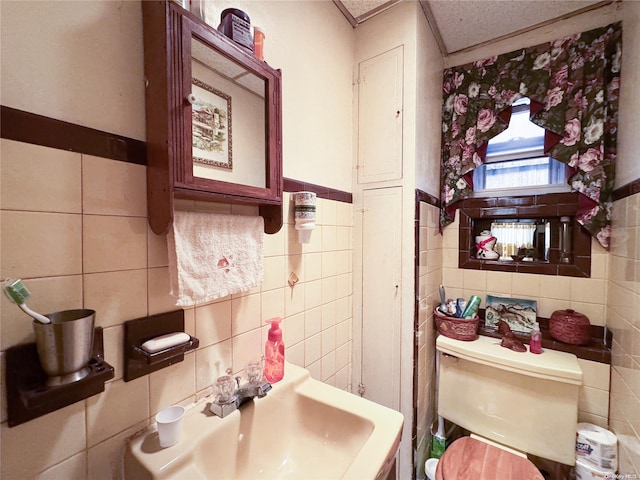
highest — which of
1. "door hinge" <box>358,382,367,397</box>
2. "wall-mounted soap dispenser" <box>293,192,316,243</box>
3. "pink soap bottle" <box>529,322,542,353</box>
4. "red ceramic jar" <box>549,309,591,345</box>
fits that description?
"wall-mounted soap dispenser" <box>293,192,316,243</box>

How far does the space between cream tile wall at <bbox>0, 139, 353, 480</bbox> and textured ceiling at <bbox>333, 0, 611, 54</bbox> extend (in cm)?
126

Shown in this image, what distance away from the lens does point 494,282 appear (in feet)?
5.36

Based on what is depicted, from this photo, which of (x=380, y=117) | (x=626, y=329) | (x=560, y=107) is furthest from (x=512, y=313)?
(x=380, y=117)

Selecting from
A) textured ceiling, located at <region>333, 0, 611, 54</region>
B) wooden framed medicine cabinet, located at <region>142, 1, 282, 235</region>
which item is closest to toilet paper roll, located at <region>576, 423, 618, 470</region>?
wooden framed medicine cabinet, located at <region>142, 1, 282, 235</region>

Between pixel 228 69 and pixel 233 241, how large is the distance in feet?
1.56

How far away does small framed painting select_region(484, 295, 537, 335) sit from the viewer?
151 centimetres

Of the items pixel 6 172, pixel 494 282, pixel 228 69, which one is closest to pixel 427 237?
pixel 494 282

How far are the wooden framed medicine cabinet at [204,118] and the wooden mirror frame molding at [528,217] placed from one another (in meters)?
1.37

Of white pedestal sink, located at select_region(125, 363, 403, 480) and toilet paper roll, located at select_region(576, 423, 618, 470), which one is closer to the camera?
white pedestal sink, located at select_region(125, 363, 403, 480)

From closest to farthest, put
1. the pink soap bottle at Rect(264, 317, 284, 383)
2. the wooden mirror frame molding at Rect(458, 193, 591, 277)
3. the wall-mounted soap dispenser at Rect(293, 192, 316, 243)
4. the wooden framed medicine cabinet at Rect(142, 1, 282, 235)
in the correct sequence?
the wooden framed medicine cabinet at Rect(142, 1, 282, 235)
the pink soap bottle at Rect(264, 317, 284, 383)
the wall-mounted soap dispenser at Rect(293, 192, 316, 243)
the wooden mirror frame molding at Rect(458, 193, 591, 277)

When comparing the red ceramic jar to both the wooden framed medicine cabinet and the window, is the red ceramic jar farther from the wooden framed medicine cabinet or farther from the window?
the wooden framed medicine cabinet

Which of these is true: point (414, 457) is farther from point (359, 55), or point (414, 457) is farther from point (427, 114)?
point (359, 55)

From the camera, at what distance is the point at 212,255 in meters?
0.72

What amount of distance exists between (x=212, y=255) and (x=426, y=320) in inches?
48.7
